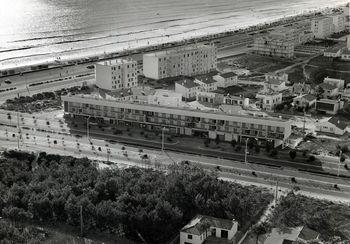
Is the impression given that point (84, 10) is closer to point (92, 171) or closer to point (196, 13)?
point (196, 13)

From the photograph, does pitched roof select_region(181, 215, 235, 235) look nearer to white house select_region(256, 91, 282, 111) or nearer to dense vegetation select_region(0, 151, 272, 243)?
dense vegetation select_region(0, 151, 272, 243)

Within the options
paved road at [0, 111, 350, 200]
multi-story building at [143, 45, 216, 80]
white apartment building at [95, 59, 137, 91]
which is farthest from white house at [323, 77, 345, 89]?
paved road at [0, 111, 350, 200]

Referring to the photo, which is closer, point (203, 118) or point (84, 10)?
point (203, 118)

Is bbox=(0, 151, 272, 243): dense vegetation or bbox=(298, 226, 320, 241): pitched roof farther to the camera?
bbox=(0, 151, 272, 243): dense vegetation

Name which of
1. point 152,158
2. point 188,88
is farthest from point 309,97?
point 152,158

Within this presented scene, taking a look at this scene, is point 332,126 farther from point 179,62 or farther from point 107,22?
point 107,22

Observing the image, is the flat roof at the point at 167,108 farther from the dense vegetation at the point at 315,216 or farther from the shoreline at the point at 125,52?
the shoreline at the point at 125,52

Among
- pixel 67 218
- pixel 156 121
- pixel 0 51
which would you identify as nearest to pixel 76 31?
pixel 0 51
